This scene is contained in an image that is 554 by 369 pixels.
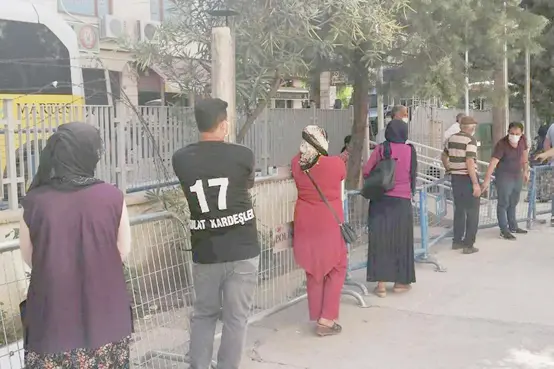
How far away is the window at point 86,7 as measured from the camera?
49.3 feet

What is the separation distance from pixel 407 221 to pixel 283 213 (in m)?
1.33

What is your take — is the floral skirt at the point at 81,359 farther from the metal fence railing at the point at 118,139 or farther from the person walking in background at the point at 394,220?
the person walking in background at the point at 394,220

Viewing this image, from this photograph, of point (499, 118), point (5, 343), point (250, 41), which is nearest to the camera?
point (5, 343)

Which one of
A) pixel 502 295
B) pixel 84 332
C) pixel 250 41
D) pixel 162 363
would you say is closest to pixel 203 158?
pixel 84 332

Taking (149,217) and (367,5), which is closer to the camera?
(149,217)

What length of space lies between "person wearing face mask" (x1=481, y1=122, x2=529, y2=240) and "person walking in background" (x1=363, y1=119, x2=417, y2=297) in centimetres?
295

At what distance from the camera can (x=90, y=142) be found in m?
2.93

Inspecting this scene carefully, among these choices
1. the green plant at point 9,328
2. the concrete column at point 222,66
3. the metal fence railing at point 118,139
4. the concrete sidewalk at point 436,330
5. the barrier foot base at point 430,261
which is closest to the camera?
the green plant at point 9,328

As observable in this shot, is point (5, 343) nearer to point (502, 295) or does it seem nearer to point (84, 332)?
point (84, 332)

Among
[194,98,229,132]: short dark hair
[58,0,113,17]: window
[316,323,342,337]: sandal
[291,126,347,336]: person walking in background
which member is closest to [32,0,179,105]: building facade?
[58,0,113,17]: window

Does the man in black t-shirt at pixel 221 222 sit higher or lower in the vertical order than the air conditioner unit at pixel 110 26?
lower

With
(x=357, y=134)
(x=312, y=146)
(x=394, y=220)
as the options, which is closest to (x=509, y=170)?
(x=357, y=134)

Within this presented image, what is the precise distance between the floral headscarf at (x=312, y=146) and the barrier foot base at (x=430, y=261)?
2891 mm

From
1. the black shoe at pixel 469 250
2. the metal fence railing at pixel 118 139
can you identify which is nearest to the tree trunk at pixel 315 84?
the metal fence railing at pixel 118 139
